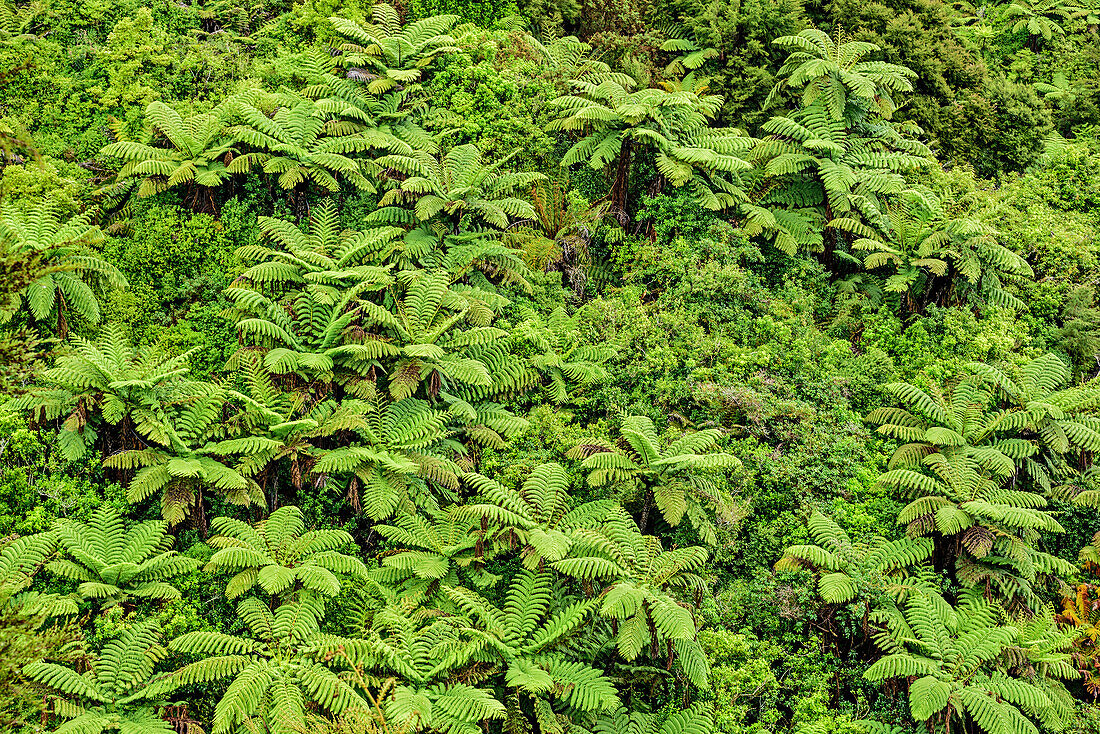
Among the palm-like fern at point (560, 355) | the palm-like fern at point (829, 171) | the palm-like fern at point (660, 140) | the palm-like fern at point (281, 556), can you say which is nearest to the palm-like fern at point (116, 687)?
the palm-like fern at point (281, 556)

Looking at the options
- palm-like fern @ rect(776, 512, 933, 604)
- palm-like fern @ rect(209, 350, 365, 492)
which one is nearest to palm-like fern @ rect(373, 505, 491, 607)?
palm-like fern @ rect(209, 350, 365, 492)

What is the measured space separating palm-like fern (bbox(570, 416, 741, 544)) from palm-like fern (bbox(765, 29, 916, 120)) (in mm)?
6118

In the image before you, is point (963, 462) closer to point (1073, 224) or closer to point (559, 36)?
point (1073, 224)

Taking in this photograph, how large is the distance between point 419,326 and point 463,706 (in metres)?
4.22

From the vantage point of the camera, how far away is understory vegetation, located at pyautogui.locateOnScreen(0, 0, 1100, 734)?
7.28 meters

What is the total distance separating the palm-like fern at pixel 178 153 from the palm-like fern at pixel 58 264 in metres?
0.99

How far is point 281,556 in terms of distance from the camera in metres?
7.50

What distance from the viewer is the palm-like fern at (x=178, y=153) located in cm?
959

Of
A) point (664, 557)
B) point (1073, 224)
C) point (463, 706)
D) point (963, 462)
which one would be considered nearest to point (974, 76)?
point (1073, 224)

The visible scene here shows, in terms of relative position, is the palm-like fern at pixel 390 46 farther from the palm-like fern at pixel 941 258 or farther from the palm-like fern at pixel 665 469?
the palm-like fern at pixel 941 258

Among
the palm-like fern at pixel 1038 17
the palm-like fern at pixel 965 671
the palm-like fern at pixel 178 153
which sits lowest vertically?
the palm-like fern at pixel 965 671

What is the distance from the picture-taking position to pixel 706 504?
8883 mm

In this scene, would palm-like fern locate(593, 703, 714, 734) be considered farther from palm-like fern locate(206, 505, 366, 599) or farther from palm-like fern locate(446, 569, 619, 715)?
palm-like fern locate(206, 505, 366, 599)

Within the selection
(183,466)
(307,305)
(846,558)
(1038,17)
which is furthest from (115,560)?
(1038,17)
